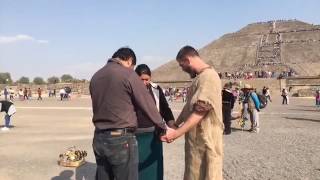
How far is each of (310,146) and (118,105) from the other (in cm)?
849

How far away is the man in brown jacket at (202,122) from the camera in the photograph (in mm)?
4328

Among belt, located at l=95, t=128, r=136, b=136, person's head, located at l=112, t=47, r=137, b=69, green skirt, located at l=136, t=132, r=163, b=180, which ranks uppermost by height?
person's head, located at l=112, t=47, r=137, b=69

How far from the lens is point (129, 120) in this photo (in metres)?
4.39

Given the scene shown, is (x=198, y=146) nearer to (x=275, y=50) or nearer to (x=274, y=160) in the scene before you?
(x=274, y=160)

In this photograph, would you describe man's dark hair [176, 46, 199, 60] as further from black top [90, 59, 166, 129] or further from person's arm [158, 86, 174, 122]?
person's arm [158, 86, 174, 122]

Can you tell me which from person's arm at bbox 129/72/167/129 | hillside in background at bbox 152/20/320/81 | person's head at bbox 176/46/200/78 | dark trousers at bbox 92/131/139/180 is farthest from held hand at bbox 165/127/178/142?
hillside in background at bbox 152/20/320/81

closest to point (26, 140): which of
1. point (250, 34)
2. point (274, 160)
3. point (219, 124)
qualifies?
point (274, 160)

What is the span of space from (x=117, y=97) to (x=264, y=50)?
433ft

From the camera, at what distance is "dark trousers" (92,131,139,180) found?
171 inches

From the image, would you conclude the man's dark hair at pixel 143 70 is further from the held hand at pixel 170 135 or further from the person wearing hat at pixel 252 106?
the person wearing hat at pixel 252 106

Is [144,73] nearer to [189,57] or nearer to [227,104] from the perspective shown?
[189,57]

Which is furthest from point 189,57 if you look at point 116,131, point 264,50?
point 264,50

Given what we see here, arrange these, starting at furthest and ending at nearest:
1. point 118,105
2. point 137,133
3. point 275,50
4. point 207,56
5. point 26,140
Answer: point 207,56 → point 275,50 → point 26,140 → point 137,133 → point 118,105

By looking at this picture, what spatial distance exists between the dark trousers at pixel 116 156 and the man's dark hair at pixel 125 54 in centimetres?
70
